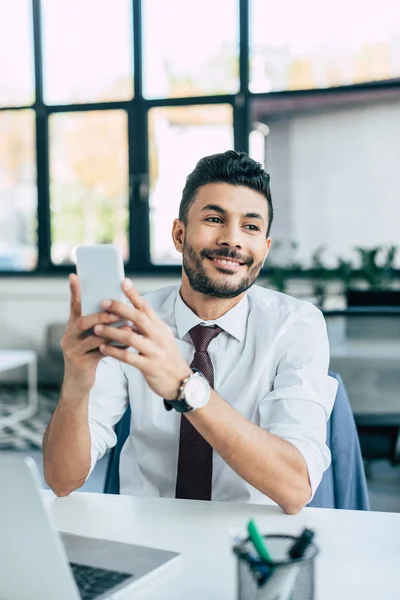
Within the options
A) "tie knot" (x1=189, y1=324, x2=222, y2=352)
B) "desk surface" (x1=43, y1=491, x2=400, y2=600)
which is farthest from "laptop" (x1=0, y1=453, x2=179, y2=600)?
"tie knot" (x1=189, y1=324, x2=222, y2=352)

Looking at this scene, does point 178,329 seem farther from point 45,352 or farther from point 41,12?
point 41,12

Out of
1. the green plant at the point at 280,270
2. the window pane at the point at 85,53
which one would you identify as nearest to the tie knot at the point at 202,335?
the green plant at the point at 280,270

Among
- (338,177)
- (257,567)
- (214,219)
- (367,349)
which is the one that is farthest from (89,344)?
(338,177)

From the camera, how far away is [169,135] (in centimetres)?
612

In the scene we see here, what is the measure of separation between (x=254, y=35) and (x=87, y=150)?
67.3 inches

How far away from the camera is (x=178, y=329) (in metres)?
1.53

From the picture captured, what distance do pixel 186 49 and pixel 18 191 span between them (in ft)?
6.39

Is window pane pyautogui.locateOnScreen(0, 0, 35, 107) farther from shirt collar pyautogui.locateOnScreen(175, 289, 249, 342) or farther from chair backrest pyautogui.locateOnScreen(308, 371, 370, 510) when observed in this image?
chair backrest pyautogui.locateOnScreen(308, 371, 370, 510)

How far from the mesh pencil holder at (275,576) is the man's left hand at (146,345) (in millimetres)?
326

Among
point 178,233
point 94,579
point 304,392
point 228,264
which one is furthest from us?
point 178,233

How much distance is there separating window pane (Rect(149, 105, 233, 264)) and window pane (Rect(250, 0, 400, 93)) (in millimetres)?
535

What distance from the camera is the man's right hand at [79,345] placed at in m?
0.98

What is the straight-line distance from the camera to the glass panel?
222 inches

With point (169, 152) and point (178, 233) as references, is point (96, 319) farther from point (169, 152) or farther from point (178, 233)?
point (169, 152)
